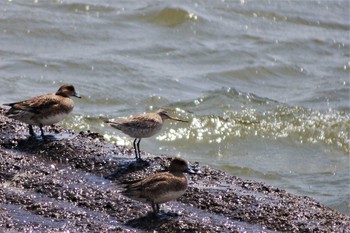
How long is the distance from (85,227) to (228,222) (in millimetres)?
1416

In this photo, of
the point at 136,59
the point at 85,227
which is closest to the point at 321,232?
the point at 85,227

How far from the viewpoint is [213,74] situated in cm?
2128

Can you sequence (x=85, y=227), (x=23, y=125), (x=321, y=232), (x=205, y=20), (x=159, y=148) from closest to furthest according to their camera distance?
(x=85, y=227)
(x=321, y=232)
(x=23, y=125)
(x=159, y=148)
(x=205, y=20)

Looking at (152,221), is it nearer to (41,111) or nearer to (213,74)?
(41,111)

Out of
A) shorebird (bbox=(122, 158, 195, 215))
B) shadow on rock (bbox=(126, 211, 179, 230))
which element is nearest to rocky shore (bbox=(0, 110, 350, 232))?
shadow on rock (bbox=(126, 211, 179, 230))

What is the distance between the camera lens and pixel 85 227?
8242 mm

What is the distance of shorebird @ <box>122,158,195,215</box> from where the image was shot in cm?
847

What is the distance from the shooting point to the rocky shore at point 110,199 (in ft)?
27.7

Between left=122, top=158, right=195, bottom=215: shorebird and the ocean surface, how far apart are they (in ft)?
17.4

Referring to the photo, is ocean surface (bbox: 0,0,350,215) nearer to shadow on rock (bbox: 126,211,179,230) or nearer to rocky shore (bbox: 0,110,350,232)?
rocky shore (bbox: 0,110,350,232)

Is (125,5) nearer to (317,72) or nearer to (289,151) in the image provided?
(317,72)

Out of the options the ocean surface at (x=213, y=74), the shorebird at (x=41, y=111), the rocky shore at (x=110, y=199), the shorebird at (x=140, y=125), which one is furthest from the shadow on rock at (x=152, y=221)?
the ocean surface at (x=213, y=74)

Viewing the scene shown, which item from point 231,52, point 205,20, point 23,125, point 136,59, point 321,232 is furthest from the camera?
point 205,20

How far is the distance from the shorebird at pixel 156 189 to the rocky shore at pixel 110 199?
205mm
